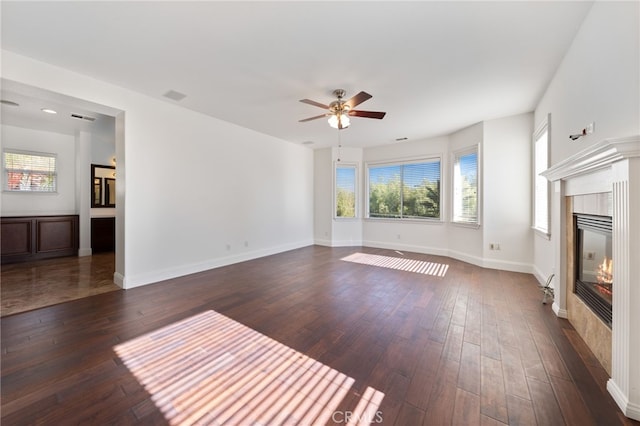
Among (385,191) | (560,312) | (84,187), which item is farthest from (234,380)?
(84,187)

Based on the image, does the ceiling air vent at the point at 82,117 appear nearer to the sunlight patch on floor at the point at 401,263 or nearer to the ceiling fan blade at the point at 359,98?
the ceiling fan blade at the point at 359,98

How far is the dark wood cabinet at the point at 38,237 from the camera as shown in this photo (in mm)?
4852

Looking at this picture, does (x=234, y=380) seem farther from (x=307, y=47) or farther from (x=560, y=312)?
(x=560, y=312)

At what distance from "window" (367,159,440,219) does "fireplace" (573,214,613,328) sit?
11.6ft

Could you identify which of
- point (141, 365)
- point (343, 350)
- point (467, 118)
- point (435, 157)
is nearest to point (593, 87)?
point (467, 118)

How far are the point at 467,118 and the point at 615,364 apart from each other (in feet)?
13.6

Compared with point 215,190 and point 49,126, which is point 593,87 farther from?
point 49,126

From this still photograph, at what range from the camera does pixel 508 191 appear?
14.7 feet

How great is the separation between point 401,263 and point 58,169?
7.94 m

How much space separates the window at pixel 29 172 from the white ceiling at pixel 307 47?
13.2 ft

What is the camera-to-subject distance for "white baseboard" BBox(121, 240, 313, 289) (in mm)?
3645

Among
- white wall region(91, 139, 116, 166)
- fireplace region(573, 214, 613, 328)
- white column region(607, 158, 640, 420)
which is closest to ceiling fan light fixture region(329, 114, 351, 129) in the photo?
white column region(607, 158, 640, 420)

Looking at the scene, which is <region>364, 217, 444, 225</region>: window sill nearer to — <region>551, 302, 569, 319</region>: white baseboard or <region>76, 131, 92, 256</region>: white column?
<region>551, 302, 569, 319</region>: white baseboard

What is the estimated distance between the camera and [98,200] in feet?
20.3
